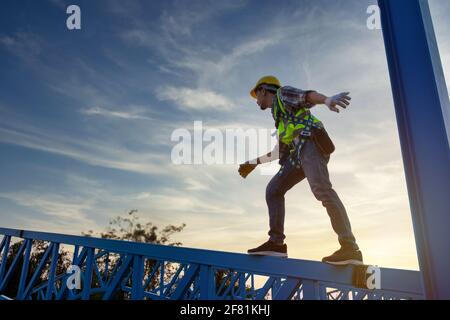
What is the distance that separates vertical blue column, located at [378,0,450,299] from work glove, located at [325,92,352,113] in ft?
1.13

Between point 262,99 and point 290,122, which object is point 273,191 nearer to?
point 290,122

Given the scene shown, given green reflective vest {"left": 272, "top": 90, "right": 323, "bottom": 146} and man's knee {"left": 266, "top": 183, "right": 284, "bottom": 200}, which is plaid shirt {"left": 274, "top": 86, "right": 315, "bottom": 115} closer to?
green reflective vest {"left": 272, "top": 90, "right": 323, "bottom": 146}

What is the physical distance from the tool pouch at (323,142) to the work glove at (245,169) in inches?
38.4

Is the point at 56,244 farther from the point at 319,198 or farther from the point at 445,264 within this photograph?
the point at 445,264

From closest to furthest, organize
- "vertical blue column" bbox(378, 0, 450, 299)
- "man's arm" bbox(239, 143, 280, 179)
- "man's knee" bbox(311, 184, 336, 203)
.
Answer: "vertical blue column" bbox(378, 0, 450, 299) → "man's knee" bbox(311, 184, 336, 203) → "man's arm" bbox(239, 143, 280, 179)

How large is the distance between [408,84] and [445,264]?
1.26 metres

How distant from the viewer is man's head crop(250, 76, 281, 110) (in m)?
4.05

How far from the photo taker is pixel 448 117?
103 inches

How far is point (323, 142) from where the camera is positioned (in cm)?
338

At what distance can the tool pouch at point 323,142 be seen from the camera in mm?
3373

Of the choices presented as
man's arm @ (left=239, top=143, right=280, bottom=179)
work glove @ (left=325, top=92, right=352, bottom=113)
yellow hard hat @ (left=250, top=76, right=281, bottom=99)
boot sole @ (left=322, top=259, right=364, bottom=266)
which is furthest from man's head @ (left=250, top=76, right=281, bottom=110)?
boot sole @ (left=322, top=259, right=364, bottom=266)

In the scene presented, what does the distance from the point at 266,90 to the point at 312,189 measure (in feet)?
4.34

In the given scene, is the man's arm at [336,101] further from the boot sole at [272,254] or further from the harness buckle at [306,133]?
the boot sole at [272,254]
